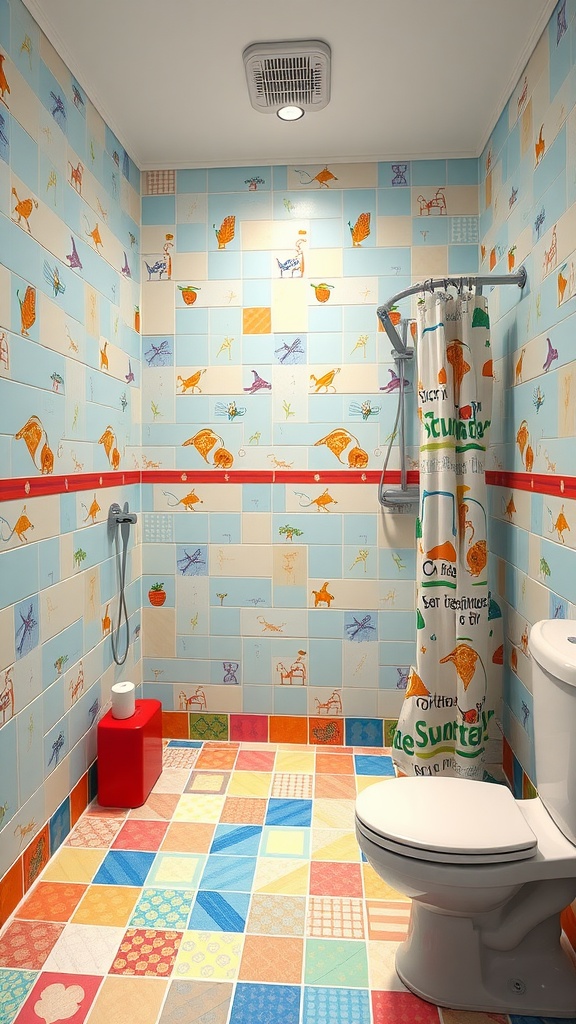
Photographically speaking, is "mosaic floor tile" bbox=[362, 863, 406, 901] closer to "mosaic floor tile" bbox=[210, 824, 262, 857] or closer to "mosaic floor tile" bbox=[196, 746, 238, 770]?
"mosaic floor tile" bbox=[210, 824, 262, 857]

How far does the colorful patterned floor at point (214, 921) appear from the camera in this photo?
4.80ft

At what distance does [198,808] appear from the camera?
228cm

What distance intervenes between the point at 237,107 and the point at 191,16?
47 centimetres

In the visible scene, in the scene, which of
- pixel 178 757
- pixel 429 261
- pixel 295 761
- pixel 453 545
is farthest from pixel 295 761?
pixel 429 261

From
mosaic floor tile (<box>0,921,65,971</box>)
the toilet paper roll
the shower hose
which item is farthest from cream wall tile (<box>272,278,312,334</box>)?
mosaic floor tile (<box>0,921,65,971</box>)

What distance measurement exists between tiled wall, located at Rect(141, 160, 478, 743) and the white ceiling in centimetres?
11

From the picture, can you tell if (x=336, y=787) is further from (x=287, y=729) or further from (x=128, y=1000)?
(x=128, y=1000)

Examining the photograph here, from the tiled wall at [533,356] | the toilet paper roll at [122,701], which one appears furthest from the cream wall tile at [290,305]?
the toilet paper roll at [122,701]

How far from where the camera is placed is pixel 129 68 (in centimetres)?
213

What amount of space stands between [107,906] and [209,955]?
352 millimetres

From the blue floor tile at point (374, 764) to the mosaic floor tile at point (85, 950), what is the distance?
3.79ft

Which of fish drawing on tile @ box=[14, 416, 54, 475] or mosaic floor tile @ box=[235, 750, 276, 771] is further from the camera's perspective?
mosaic floor tile @ box=[235, 750, 276, 771]

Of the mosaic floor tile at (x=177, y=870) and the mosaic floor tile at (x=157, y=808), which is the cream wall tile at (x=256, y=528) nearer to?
the mosaic floor tile at (x=157, y=808)

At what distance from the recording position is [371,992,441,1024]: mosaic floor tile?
143 centimetres
